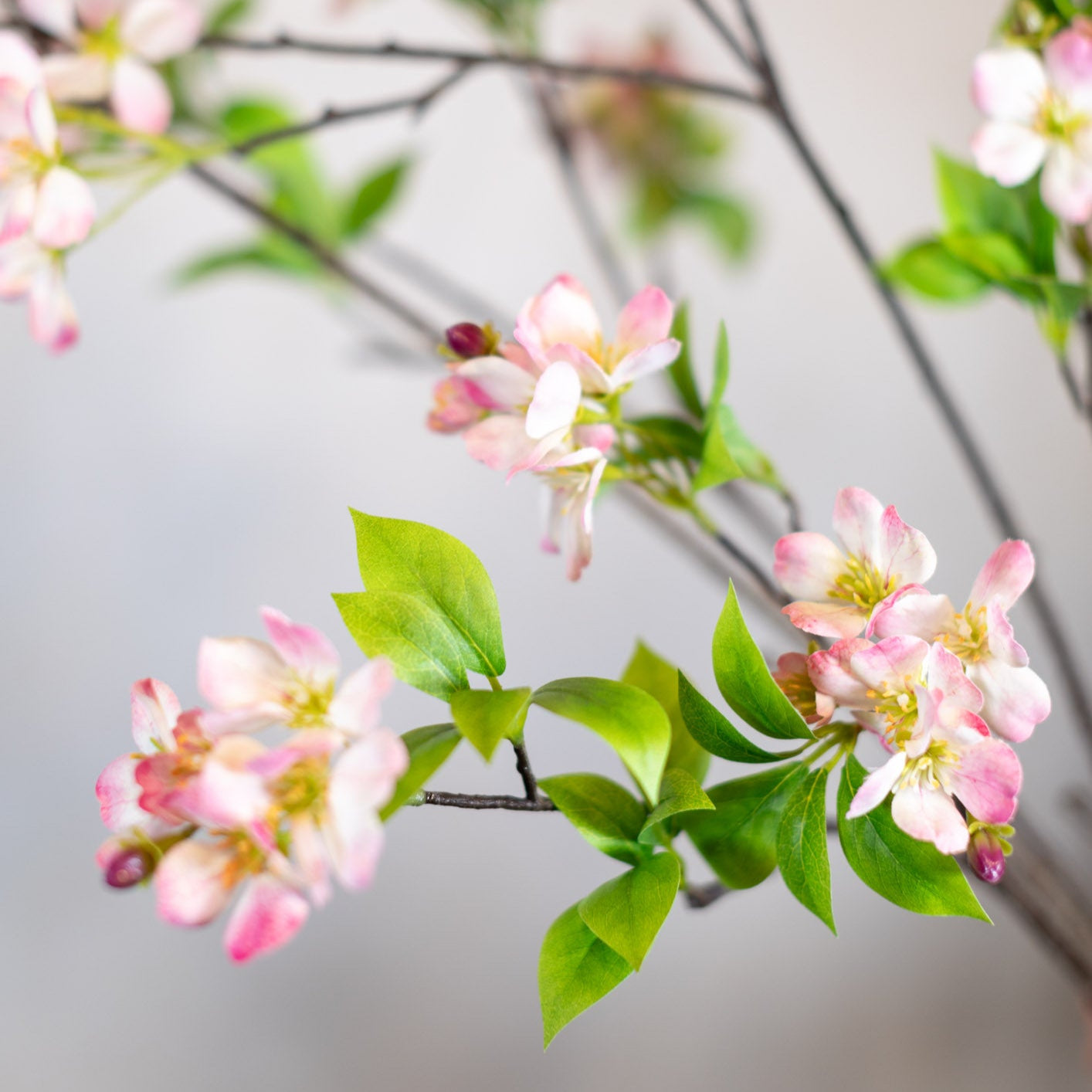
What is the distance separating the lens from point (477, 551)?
97cm

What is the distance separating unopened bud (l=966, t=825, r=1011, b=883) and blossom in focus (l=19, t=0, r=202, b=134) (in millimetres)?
478

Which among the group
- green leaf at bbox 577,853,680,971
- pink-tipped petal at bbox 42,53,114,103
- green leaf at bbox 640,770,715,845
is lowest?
green leaf at bbox 577,853,680,971

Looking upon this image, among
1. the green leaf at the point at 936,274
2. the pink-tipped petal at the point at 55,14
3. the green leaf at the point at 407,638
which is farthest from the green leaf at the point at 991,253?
the pink-tipped petal at the point at 55,14

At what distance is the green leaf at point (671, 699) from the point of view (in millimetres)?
388

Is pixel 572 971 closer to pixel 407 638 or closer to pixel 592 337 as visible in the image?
pixel 407 638

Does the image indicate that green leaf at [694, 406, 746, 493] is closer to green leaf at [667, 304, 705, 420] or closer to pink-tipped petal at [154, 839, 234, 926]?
green leaf at [667, 304, 705, 420]

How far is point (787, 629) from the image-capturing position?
533mm

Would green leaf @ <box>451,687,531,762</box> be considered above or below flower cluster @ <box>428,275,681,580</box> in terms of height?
below

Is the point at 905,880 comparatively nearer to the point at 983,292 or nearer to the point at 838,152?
the point at 983,292

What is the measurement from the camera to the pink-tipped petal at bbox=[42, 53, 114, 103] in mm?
464

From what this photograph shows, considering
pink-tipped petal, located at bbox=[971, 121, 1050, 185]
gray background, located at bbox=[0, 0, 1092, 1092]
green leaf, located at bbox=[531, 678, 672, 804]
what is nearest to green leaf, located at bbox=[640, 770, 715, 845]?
green leaf, located at bbox=[531, 678, 672, 804]

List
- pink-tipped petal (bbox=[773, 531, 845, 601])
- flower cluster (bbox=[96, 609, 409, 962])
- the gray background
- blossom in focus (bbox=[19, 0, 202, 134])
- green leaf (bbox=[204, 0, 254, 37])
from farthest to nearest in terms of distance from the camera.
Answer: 1. the gray background
2. green leaf (bbox=[204, 0, 254, 37])
3. blossom in focus (bbox=[19, 0, 202, 134])
4. pink-tipped petal (bbox=[773, 531, 845, 601])
5. flower cluster (bbox=[96, 609, 409, 962])

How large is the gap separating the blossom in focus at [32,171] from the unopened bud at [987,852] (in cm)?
42

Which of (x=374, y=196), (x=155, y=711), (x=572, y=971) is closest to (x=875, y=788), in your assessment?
(x=572, y=971)
